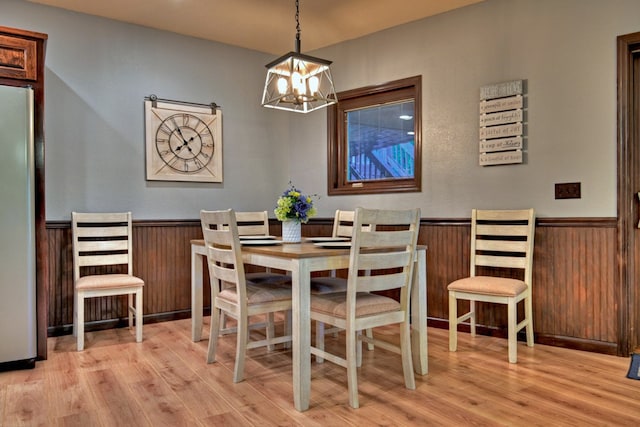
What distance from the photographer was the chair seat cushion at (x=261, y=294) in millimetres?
2582

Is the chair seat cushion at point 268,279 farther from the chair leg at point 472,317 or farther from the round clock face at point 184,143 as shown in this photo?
the round clock face at point 184,143

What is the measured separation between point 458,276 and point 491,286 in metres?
0.68

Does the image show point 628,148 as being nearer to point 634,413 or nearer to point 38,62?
point 634,413

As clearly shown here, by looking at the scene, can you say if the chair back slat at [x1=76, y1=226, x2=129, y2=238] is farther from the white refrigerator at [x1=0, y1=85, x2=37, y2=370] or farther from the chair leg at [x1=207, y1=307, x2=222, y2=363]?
the chair leg at [x1=207, y1=307, x2=222, y2=363]

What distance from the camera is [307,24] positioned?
398 centimetres

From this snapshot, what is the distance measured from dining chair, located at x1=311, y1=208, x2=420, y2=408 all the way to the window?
1596 mm

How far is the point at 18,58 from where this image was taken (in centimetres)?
281

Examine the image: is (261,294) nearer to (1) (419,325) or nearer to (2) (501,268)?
(1) (419,325)

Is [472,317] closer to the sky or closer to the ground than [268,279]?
closer to the ground

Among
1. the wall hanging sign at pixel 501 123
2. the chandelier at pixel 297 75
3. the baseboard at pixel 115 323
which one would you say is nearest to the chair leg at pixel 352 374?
the chandelier at pixel 297 75

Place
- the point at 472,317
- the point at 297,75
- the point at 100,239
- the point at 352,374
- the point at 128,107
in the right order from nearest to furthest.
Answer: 1. the point at 352,374
2. the point at 297,75
3. the point at 472,317
4. the point at 100,239
5. the point at 128,107

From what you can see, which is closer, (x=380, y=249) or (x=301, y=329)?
(x=301, y=329)

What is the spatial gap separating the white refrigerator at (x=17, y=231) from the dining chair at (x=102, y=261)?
1.30 ft

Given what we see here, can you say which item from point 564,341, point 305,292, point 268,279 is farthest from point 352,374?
point 564,341
